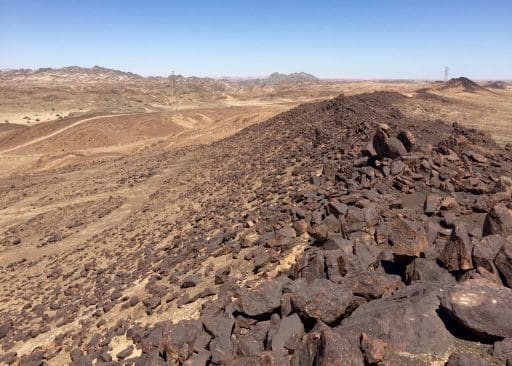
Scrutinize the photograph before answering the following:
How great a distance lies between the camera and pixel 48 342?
8617 millimetres

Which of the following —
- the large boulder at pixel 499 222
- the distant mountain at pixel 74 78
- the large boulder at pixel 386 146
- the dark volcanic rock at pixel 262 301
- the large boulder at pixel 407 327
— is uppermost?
the distant mountain at pixel 74 78

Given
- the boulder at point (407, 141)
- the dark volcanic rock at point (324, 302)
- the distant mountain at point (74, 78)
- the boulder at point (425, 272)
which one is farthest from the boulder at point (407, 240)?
the distant mountain at point (74, 78)

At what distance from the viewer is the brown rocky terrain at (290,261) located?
5.16 meters

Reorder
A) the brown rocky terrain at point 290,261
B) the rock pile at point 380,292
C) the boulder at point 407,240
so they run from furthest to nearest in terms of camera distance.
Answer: the boulder at point 407,240 < the brown rocky terrain at point 290,261 < the rock pile at point 380,292

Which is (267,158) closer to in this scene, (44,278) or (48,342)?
(44,278)

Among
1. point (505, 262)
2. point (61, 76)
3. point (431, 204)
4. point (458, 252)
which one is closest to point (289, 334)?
point (458, 252)

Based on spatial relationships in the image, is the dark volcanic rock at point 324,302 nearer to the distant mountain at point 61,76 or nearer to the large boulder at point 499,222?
the large boulder at point 499,222

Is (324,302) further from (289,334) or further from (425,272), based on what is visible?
(425,272)

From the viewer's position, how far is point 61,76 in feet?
553

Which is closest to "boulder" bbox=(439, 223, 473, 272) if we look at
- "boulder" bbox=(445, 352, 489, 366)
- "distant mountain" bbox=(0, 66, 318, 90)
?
"boulder" bbox=(445, 352, 489, 366)

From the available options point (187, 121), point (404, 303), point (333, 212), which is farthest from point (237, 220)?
point (187, 121)

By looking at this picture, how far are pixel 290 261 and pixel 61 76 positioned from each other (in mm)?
184202

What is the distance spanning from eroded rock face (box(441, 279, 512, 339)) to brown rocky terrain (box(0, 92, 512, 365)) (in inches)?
0.6

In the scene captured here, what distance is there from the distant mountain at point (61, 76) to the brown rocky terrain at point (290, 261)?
153 meters
